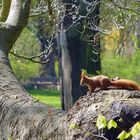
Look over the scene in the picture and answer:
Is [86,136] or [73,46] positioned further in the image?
[73,46]

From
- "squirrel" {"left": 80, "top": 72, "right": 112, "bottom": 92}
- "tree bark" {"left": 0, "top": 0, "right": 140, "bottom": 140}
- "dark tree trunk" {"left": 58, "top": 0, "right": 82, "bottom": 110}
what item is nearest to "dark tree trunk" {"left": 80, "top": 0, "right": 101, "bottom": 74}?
"dark tree trunk" {"left": 58, "top": 0, "right": 82, "bottom": 110}

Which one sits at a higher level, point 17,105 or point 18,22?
point 18,22

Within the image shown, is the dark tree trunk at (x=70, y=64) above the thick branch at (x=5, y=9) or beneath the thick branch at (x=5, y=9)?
beneath

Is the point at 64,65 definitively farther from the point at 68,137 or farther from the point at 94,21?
the point at 68,137

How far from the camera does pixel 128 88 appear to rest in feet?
10.8

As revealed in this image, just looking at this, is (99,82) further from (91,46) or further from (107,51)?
(107,51)

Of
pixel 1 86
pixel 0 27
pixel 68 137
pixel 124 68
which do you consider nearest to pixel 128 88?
pixel 68 137

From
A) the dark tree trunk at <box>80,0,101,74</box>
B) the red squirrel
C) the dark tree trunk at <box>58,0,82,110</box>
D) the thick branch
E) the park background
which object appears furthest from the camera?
the dark tree trunk at <box>58,0,82,110</box>

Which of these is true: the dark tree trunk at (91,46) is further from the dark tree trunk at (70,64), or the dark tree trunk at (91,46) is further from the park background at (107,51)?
the dark tree trunk at (70,64)

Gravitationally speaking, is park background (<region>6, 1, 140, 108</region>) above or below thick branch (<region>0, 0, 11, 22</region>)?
below

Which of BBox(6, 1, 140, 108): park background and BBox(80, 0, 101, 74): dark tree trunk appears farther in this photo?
BBox(80, 0, 101, 74): dark tree trunk

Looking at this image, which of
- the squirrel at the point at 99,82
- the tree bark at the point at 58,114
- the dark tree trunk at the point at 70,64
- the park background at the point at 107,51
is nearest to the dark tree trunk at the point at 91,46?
the park background at the point at 107,51

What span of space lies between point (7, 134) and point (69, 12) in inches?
174

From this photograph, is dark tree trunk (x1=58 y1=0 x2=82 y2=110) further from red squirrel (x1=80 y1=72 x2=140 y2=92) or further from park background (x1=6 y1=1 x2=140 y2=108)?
red squirrel (x1=80 y1=72 x2=140 y2=92)
